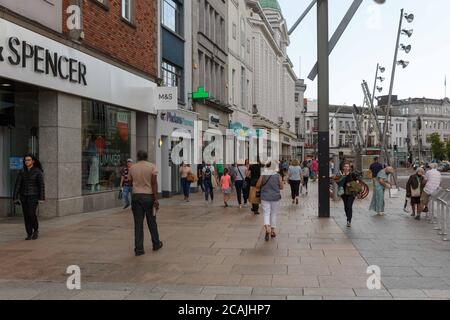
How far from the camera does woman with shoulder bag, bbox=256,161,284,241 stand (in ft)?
36.8

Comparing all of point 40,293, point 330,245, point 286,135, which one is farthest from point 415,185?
point 286,135

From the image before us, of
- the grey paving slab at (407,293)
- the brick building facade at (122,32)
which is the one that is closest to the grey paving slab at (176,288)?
the grey paving slab at (407,293)

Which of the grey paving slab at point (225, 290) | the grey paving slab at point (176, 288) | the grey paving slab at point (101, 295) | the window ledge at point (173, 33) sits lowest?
the grey paving slab at point (101, 295)

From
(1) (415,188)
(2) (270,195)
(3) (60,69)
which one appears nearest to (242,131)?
(1) (415,188)

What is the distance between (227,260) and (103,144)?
33.3 feet

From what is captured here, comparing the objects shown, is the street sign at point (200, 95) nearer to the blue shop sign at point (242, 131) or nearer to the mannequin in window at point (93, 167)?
the blue shop sign at point (242, 131)

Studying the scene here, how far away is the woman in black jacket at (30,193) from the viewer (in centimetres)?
1098

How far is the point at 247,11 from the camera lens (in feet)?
155

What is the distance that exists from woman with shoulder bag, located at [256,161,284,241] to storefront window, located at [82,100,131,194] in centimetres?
700

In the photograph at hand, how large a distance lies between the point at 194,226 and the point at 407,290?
7087 mm

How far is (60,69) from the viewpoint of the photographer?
1472 cm

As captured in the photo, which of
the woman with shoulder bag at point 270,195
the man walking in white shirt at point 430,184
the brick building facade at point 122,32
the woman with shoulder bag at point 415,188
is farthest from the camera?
the brick building facade at point 122,32

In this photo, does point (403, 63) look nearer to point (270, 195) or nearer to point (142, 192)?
point (270, 195)

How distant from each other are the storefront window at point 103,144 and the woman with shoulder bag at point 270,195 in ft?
23.0
